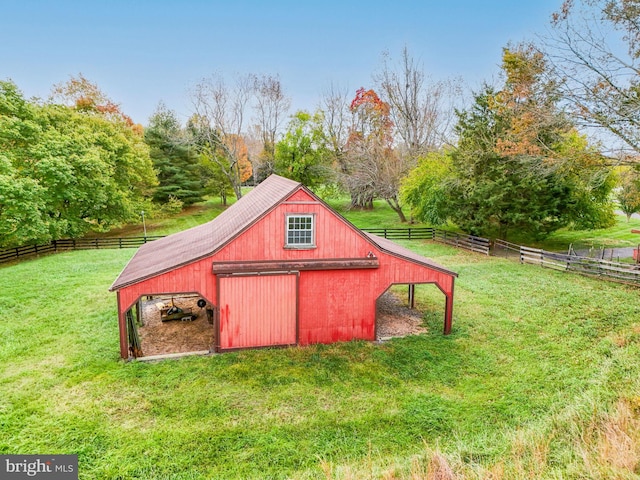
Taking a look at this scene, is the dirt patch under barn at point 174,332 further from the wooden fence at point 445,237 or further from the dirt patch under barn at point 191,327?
the wooden fence at point 445,237

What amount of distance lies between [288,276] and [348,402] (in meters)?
4.10

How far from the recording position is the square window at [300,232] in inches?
440

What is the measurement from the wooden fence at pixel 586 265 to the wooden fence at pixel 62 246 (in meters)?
26.3

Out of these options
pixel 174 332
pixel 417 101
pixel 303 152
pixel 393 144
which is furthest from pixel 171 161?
pixel 174 332

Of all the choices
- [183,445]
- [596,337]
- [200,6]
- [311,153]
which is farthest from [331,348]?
[311,153]

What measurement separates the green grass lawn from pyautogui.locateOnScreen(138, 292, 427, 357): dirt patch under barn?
78cm

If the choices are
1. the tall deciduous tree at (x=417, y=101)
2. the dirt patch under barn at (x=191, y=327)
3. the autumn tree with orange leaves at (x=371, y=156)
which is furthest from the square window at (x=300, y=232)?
the tall deciduous tree at (x=417, y=101)

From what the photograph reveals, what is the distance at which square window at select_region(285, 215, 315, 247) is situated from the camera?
1116 centimetres

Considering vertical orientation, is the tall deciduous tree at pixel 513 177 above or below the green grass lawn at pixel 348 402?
above

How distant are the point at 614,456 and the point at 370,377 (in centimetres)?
530

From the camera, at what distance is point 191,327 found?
1289 centimetres

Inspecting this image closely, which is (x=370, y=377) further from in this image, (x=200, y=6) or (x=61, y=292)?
(x=200, y=6)

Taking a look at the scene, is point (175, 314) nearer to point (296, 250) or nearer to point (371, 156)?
point (296, 250)

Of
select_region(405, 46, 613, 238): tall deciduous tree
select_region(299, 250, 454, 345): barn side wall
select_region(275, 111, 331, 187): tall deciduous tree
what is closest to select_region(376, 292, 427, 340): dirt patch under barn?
select_region(299, 250, 454, 345): barn side wall
